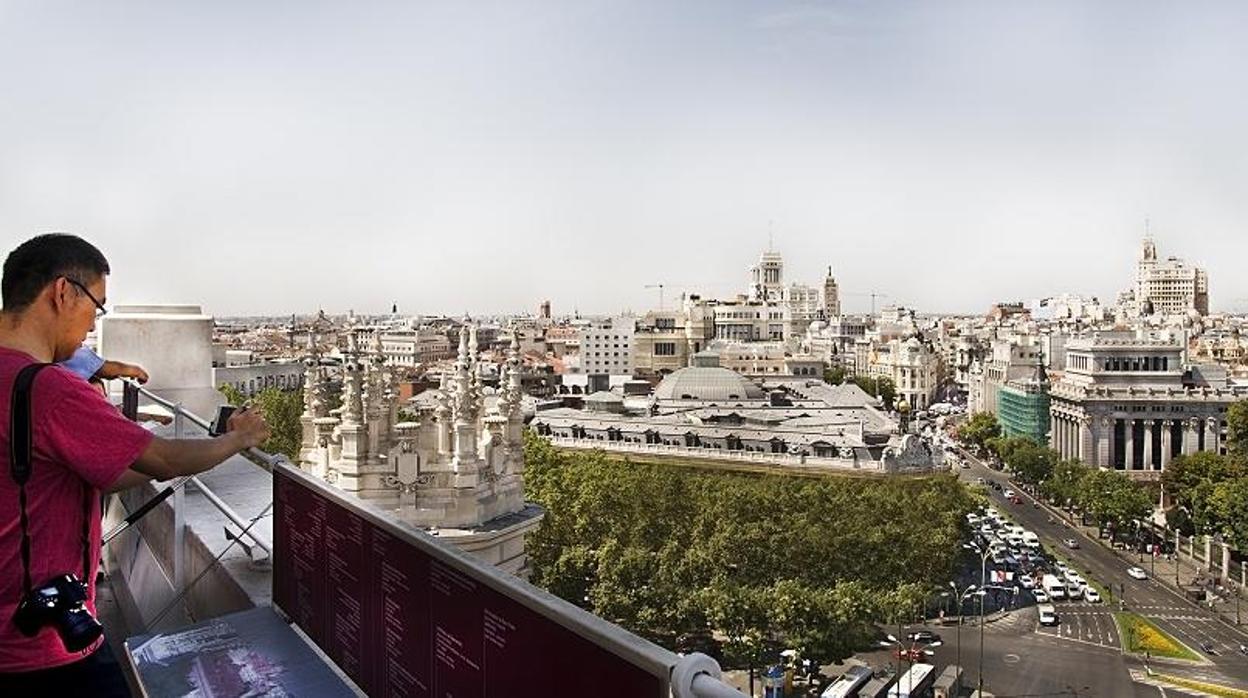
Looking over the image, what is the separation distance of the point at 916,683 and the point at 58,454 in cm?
1902

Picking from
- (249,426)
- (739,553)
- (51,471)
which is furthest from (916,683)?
(51,471)

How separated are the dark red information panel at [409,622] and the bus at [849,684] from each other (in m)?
16.5

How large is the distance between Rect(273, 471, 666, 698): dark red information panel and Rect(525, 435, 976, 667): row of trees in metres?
14.8

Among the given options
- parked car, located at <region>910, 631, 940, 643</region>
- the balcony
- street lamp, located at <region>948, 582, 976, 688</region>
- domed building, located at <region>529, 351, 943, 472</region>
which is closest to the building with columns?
domed building, located at <region>529, 351, 943, 472</region>

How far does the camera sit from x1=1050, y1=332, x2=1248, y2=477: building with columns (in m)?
43.1

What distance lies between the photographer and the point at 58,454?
203cm

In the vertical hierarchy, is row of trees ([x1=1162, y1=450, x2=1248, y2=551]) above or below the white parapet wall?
below

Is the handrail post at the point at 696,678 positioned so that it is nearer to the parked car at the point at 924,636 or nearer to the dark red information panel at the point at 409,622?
the dark red information panel at the point at 409,622

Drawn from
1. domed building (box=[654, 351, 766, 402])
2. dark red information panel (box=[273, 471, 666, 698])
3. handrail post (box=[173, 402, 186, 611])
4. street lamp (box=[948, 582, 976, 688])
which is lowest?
street lamp (box=[948, 582, 976, 688])

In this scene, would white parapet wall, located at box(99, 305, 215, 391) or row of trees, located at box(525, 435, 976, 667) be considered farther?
row of trees, located at box(525, 435, 976, 667)

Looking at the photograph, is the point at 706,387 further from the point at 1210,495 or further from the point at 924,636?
the point at 924,636

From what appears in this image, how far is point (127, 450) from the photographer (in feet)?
6.79

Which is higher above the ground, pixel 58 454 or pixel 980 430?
pixel 58 454

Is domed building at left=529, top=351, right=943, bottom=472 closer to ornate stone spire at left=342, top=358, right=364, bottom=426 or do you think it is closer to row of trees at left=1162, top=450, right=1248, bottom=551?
row of trees at left=1162, top=450, right=1248, bottom=551
